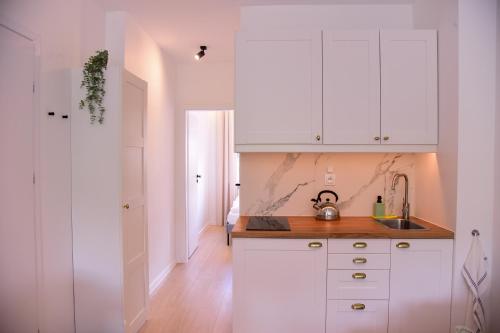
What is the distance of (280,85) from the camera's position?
7.32 ft

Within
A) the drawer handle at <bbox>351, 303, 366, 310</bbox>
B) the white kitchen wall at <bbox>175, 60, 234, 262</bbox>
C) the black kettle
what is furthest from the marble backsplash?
the white kitchen wall at <bbox>175, 60, 234, 262</bbox>

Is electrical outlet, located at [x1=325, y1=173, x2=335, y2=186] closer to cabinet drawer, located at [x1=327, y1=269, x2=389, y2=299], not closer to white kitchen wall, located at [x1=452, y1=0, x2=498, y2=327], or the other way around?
cabinet drawer, located at [x1=327, y1=269, x2=389, y2=299]

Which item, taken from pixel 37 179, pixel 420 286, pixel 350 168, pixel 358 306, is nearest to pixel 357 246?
pixel 358 306

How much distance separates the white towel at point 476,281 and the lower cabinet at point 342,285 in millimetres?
114

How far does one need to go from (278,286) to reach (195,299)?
1378mm

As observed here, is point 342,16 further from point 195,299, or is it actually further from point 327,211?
point 195,299

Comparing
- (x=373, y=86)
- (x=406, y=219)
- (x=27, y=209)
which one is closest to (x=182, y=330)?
(x=27, y=209)

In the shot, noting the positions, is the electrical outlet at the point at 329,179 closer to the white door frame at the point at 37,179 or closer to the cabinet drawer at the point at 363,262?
the cabinet drawer at the point at 363,262

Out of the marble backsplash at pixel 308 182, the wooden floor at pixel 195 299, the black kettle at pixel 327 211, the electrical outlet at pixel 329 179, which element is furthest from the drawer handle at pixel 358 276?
the wooden floor at pixel 195 299

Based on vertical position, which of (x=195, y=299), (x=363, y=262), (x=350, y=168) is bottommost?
(x=195, y=299)

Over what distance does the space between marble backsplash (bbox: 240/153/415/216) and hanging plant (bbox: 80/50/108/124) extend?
1.15 m

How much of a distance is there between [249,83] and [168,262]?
2611 millimetres

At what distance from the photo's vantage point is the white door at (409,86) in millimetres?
2201

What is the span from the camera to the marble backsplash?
2.54m
